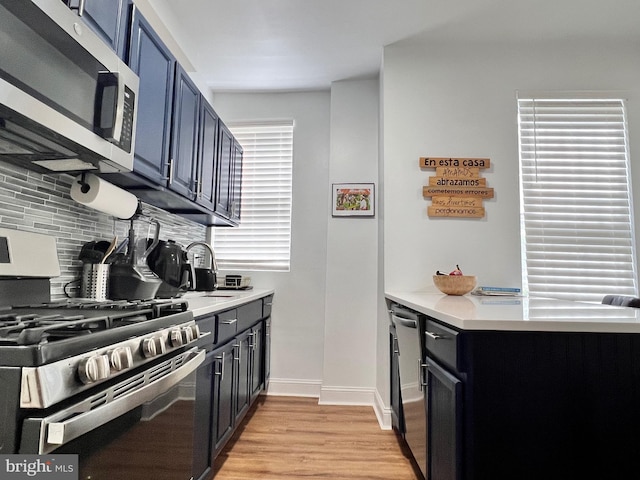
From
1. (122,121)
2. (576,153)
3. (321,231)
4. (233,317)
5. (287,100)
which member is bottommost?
(233,317)

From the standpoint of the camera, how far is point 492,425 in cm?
108

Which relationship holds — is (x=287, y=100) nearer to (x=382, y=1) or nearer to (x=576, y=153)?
(x=382, y=1)

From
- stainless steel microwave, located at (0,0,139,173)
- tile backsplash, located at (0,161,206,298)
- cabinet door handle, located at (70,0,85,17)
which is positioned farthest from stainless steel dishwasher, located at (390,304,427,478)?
cabinet door handle, located at (70,0,85,17)

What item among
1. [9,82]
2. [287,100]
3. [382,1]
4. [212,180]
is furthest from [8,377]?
[287,100]

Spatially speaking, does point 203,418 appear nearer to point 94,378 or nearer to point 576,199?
point 94,378

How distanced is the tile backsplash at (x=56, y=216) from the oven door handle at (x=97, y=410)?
82 centimetres

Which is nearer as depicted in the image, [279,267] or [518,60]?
[518,60]

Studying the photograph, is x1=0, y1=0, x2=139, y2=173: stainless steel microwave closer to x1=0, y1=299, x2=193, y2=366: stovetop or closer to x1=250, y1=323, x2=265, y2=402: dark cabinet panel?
x1=0, y1=299, x2=193, y2=366: stovetop

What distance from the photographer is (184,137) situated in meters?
2.09

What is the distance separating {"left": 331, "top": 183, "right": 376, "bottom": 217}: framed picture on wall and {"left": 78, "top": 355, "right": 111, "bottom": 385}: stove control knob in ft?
8.03

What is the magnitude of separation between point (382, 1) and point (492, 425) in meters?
2.40

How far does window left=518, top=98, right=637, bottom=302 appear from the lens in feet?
8.56

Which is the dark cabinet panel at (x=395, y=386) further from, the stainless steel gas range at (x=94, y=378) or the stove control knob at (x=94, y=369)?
the stove control knob at (x=94, y=369)

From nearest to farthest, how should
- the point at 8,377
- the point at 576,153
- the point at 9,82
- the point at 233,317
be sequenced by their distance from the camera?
the point at 8,377
the point at 9,82
the point at 233,317
the point at 576,153
